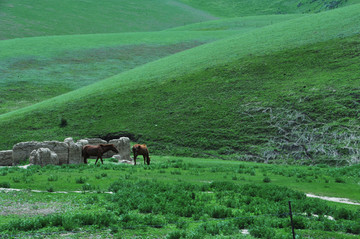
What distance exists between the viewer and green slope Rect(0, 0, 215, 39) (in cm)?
13900

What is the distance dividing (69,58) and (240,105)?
63.9 meters

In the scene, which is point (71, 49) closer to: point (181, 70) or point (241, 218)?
point (181, 70)

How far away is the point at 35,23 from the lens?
468 ft

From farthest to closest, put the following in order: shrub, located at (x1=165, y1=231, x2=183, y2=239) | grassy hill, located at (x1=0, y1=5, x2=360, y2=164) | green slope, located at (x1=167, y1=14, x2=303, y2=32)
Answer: green slope, located at (x1=167, y1=14, x2=303, y2=32), grassy hill, located at (x1=0, y1=5, x2=360, y2=164), shrub, located at (x1=165, y1=231, x2=183, y2=239)

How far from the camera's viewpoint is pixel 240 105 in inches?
A: 2112

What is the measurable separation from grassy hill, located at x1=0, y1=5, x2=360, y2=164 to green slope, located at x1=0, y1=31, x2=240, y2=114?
14579mm

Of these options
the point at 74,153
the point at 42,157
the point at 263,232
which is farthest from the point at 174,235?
the point at 74,153

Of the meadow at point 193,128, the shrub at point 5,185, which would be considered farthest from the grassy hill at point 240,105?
the shrub at point 5,185

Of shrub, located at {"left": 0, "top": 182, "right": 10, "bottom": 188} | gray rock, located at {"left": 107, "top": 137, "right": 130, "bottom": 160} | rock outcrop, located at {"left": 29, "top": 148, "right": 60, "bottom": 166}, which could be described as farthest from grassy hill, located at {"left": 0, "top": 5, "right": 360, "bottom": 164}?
shrub, located at {"left": 0, "top": 182, "right": 10, "bottom": 188}

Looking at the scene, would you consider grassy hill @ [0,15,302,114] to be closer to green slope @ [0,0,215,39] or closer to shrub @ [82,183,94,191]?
green slope @ [0,0,215,39]

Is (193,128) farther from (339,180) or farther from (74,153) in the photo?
(339,180)

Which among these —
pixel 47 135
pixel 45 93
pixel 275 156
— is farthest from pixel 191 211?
pixel 45 93

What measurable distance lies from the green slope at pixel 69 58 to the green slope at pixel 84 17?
24.4m

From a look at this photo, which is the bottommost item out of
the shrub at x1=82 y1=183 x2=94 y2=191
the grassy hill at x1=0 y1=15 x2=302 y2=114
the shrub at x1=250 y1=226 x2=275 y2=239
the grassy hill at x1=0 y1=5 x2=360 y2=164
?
the shrub at x1=250 y1=226 x2=275 y2=239
